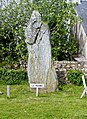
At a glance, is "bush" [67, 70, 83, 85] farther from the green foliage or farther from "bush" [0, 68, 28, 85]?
the green foliage

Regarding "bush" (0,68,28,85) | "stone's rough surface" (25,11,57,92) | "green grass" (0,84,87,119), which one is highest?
"stone's rough surface" (25,11,57,92)

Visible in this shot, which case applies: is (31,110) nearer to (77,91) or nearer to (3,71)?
(77,91)

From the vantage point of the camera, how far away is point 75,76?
15023 mm

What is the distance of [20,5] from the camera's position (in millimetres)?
18547

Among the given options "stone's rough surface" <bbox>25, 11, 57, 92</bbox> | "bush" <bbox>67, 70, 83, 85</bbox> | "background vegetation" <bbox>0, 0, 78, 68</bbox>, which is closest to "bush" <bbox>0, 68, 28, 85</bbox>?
"bush" <bbox>67, 70, 83, 85</bbox>

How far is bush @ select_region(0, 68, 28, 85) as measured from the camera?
15.5m

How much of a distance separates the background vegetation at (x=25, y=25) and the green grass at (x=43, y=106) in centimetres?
524

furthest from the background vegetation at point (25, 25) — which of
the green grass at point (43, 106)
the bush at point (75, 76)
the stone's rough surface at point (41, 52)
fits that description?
the green grass at point (43, 106)

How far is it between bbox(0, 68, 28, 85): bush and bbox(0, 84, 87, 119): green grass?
208cm

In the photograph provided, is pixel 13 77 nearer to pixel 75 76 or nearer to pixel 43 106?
pixel 75 76

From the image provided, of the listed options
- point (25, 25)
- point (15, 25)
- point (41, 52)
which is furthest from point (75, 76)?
point (15, 25)

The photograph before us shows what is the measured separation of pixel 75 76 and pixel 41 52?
8.09ft

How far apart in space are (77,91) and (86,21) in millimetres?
7179

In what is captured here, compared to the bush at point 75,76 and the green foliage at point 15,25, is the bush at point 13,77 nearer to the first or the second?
the bush at point 75,76
